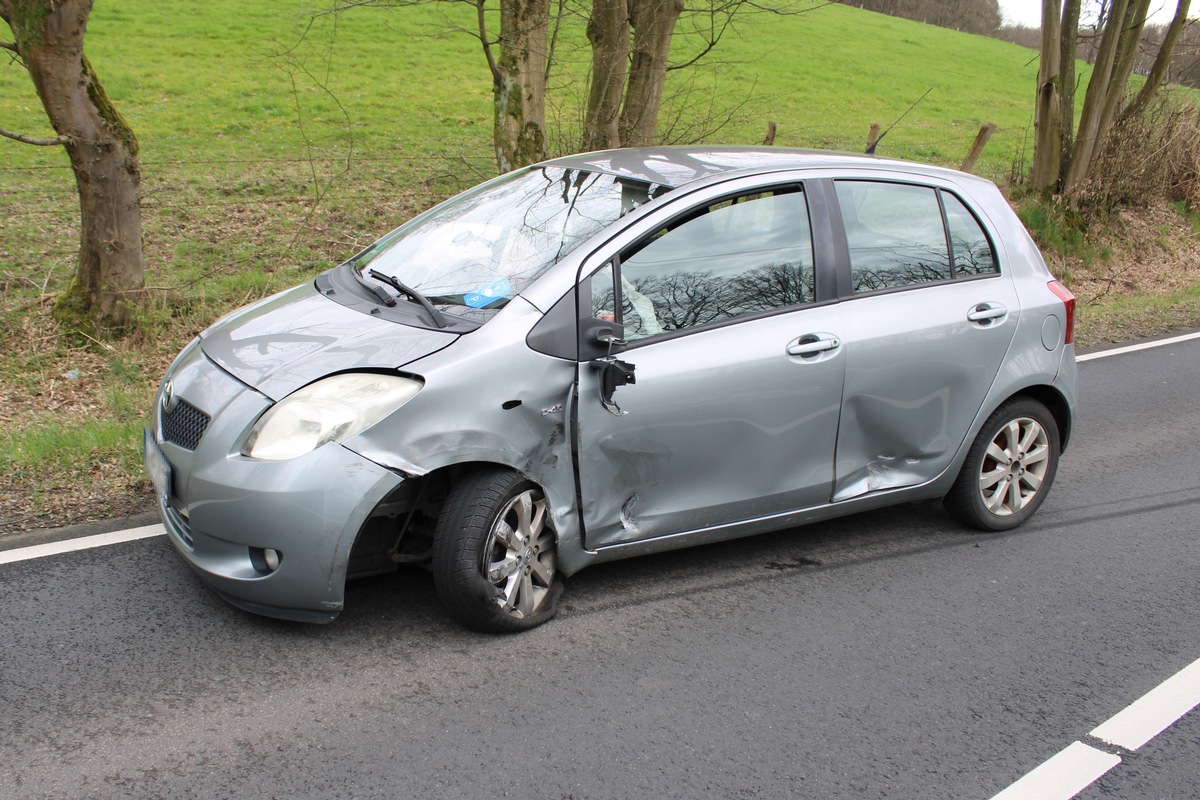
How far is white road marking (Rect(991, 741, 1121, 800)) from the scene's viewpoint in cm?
316

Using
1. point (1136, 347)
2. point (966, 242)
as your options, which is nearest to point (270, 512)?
point (966, 242)

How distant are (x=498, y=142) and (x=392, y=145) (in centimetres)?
672

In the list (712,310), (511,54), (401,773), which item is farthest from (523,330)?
(511,54)

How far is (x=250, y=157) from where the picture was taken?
14555 millimetres

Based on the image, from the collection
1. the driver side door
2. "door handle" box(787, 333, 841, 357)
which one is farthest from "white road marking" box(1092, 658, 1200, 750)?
"door handle" box(787, 333, 841, 357)

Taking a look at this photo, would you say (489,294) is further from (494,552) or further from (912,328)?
(912,328)

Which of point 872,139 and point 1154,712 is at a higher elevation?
point 872,139

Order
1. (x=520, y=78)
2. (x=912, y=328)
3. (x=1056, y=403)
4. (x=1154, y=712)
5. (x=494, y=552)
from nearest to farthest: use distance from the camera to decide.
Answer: (x=1154, y=712)
(x=494, y=552)
(x=912, y=328)
(x=1056, y=403)
(x=520, y=78)

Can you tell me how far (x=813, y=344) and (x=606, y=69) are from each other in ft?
26.0

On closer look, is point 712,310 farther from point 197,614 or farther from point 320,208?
point 320,208

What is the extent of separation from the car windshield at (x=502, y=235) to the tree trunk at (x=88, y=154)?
10.8 ft

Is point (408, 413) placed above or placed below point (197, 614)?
above

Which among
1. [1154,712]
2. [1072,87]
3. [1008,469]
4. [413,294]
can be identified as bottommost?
[1154,712]

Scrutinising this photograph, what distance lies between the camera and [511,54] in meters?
10.0
